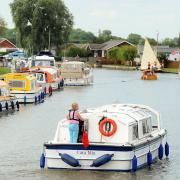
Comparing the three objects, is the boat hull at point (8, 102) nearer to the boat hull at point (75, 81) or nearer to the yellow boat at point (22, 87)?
the yellow boat at point (22, 87)

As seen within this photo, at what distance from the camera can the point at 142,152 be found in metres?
27.0

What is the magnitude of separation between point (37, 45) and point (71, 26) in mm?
7009

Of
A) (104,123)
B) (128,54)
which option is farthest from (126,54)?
(104,123)

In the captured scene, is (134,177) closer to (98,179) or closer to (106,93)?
(98,179)

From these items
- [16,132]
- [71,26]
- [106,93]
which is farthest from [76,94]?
[71,26]

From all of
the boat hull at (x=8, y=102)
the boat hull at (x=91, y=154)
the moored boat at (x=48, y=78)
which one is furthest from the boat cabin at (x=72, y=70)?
the boat hull at (x=91, y=154)

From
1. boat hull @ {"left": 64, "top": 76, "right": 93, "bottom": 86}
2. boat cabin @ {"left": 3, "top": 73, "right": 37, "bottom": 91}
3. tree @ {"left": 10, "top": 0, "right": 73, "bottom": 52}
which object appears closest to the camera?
boat cabin @ {"left": 3, "top": 73, "right": 37, "bottom": 91}

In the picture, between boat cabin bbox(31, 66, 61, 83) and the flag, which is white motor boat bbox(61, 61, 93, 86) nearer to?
boat cabin bbox(31, 66, 61, 83)

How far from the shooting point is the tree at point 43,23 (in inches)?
5433

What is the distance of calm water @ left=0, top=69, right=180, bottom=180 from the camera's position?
27.1 meters

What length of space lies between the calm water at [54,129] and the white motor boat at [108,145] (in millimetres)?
324

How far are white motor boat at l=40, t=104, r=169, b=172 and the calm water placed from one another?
32 centimetres

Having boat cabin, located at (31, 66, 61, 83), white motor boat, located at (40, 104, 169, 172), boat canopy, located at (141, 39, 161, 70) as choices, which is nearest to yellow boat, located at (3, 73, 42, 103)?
boat cabin, located at (31, 66, 61, 83)

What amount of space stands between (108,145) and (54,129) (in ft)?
49.4
